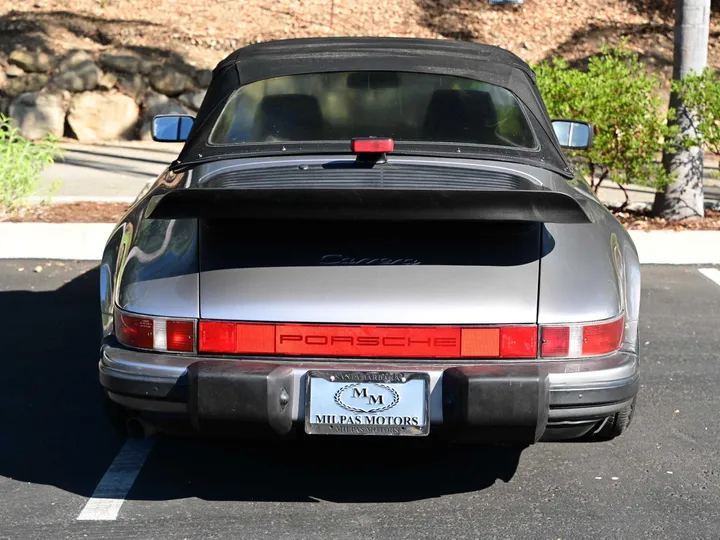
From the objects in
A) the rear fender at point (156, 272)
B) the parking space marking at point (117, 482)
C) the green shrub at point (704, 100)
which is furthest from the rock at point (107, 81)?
the rear fender at point (156, 272)

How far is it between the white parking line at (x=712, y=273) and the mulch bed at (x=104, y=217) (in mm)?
850

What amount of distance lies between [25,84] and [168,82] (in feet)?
7.44

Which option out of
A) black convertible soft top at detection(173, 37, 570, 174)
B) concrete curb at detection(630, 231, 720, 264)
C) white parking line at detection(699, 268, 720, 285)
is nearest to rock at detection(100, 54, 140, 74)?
concrete curb at detection(630, 231, 720, 264)

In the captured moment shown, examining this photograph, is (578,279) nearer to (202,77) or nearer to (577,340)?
(577,340)

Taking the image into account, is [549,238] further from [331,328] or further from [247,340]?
[247,340]

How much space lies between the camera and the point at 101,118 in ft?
51.3

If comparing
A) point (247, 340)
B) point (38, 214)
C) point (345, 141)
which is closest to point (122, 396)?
point (247, 340)

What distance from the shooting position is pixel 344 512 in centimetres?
401

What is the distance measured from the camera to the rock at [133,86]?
1611 centimetres

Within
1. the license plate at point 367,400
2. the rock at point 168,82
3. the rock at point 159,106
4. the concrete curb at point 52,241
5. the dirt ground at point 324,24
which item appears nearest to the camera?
the license plate at point 367,400

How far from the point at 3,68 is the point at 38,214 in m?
7.97

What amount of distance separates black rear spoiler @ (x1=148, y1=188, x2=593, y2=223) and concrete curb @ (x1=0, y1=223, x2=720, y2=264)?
219 inches

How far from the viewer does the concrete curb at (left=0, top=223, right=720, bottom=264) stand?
28.9 feet

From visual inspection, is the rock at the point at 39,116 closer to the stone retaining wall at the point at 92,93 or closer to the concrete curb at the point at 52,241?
the stone retaining wall at the point at 92,93
